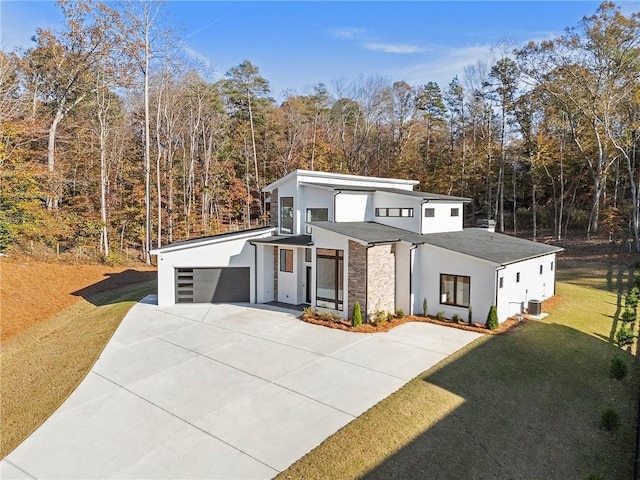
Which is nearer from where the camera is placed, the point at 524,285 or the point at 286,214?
the point at 524,285

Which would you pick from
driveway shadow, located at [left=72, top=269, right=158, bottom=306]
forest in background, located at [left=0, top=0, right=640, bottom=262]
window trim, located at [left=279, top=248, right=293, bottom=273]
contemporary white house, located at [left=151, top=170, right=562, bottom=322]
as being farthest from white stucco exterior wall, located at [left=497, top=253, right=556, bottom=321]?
driveway shadow, located at [left=72, top=269, right=158, bottom=306]

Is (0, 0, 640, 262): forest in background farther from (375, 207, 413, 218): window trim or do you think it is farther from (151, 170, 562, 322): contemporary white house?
(375, 207, 413, 218): window trim

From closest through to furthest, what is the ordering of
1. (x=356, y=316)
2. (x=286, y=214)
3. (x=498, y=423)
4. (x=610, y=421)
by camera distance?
(x=610, y=421), (x=498, y=423), (x=356, y=316), (x=286, y=214)

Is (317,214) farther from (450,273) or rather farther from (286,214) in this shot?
(450,273)

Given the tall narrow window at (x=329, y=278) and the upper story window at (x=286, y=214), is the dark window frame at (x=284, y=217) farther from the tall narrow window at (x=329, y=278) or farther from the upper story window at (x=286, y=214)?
the tall narrow window at (x=329, y=278)

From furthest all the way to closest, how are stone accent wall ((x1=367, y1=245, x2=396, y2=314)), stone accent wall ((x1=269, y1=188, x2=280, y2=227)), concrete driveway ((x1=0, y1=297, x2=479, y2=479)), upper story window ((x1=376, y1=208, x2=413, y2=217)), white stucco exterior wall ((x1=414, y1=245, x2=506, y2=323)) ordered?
stone accent wall ((x1=269, y1=188, x2=280, y2=227)), upper story window ((x1=376, y1=208, x2=413, y2=217)), stone accent wall ((x1=367, y1=245, x2=396, y2=314)), white stucco exterior wall ((x1=414, y1=245, x2=506, y2=323)), concrete driveway ((x1=0, y1=297, x2=479, y2=479))

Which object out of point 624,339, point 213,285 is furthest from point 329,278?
point 624,339
